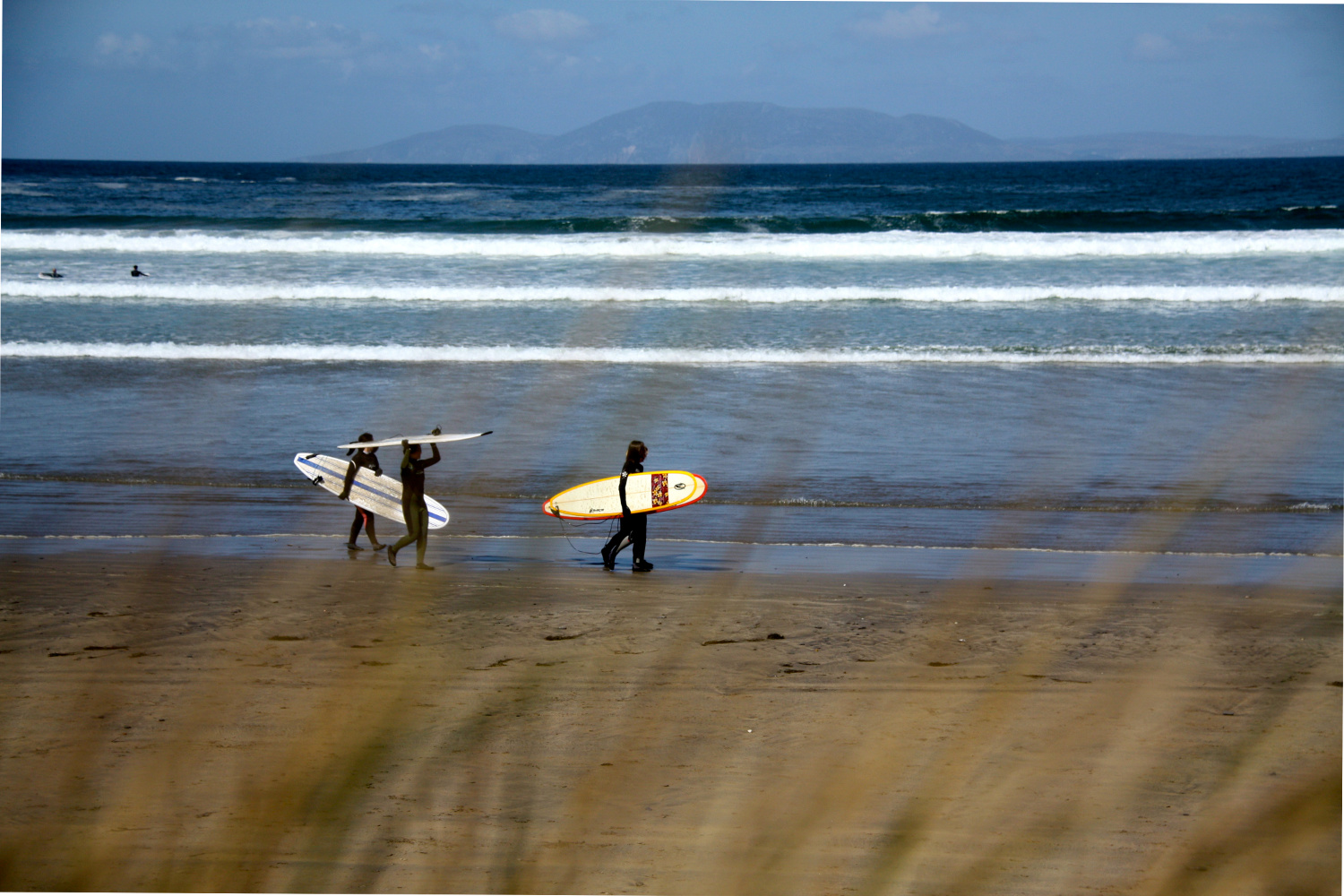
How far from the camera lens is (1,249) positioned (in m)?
31.2

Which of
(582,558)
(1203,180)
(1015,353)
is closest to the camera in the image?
(582,558)

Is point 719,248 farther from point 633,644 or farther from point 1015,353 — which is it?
point 633,644

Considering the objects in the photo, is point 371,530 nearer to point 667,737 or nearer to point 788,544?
point 788,544

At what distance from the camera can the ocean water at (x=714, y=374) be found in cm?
1107

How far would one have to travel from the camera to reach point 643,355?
1886 centimetres

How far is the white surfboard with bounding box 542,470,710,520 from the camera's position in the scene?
9.35 m

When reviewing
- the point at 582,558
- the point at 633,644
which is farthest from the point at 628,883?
the point at 582,558

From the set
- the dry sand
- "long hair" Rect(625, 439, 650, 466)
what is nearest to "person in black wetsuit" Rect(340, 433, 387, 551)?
the dry sand

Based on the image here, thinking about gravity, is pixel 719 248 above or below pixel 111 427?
above

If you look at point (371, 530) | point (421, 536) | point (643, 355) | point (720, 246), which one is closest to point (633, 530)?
point (421, 536)

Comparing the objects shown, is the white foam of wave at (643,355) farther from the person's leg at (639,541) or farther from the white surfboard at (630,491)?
the person's leg at (639,541)

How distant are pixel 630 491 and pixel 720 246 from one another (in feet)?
73.3

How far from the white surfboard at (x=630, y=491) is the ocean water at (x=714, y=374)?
0.86m

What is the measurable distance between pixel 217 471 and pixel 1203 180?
66594 mm
